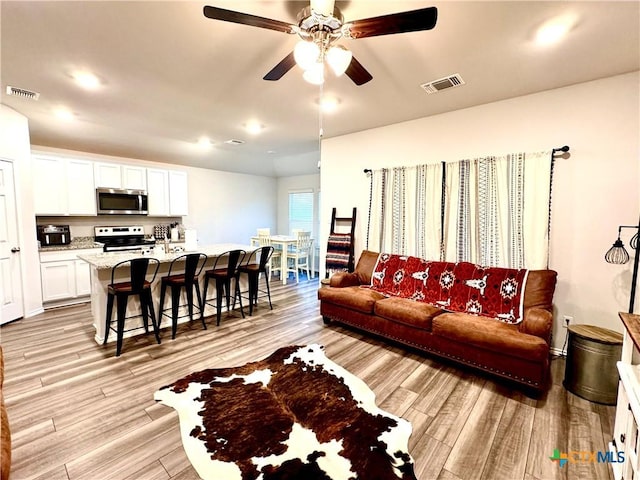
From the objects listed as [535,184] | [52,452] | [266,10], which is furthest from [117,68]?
[535,184]

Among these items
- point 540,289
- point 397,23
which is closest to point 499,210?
point 540,289

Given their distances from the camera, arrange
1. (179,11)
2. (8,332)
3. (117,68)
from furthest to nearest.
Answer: (8,332) → (117,68) → (179,11)

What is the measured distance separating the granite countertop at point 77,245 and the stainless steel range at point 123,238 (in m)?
0.13

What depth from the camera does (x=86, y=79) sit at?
2816mm

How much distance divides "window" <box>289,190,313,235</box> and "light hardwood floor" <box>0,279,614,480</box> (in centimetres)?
444

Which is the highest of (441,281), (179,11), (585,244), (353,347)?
(179,11)

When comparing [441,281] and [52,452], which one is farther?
[441,281]

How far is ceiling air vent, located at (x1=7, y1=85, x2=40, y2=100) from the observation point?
3.03m

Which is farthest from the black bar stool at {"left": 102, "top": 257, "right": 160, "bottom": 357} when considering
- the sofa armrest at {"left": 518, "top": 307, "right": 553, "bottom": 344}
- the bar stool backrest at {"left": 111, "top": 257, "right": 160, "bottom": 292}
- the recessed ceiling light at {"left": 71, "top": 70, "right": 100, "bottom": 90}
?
the sofa armrest at {"left": 518, "top": 307, "right": 553, "bottom": 344}

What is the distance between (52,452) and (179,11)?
9.47 feet

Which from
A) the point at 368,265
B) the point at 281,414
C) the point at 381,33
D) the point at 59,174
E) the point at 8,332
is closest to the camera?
the point at 381,33

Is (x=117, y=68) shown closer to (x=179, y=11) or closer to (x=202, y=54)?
(x=202, y=54)

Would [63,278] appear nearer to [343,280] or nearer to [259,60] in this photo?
[343,280]

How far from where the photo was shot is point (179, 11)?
189 cm
